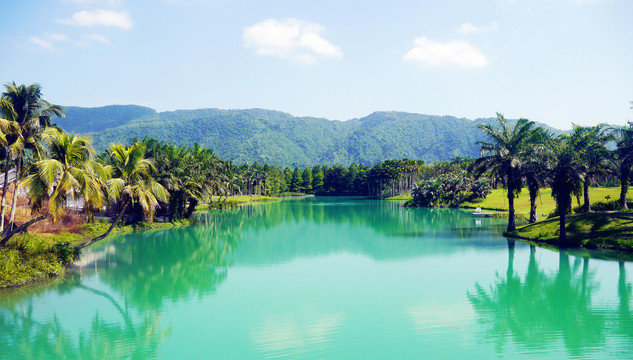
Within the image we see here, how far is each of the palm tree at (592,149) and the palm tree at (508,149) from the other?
3.57 m

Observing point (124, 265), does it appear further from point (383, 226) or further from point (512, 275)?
point (383, 226)

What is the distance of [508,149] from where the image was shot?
118ft

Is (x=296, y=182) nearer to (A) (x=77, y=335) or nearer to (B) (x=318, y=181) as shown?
(B) (x=318, y=181)

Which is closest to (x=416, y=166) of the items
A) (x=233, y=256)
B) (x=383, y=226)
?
(x=383, y=226)

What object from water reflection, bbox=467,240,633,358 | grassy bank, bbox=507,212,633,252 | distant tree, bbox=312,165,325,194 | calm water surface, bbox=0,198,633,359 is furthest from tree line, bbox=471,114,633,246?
distant tree, bbox=312,165,325,194

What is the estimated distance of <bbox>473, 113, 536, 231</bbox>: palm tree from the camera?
116 ft

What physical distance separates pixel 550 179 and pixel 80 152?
105 feet

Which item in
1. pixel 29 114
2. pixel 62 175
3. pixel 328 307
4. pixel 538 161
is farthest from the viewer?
pixel 538 161

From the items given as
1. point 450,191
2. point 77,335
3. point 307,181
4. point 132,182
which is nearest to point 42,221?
point 132,182

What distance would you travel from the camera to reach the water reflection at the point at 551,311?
13.0 m

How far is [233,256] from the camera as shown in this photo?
98.6 feet

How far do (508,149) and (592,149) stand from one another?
6.14 m

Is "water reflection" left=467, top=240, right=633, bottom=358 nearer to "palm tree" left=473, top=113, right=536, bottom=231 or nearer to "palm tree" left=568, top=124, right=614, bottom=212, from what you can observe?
"palm tree" left=568, top=124, right=614, bottom=212

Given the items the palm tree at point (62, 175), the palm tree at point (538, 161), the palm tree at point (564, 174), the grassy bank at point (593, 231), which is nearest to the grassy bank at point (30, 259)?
the palm tree at point (62, 175)
